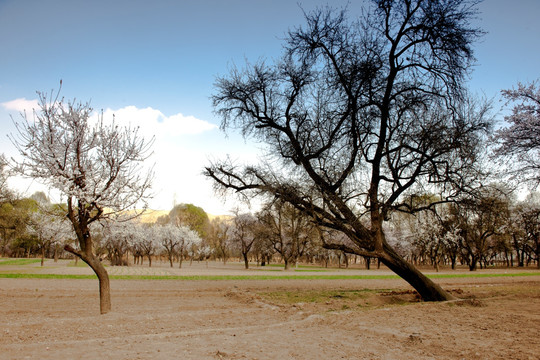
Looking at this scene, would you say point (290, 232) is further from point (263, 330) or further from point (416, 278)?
point (263, 330)

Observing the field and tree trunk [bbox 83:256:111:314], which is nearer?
the field

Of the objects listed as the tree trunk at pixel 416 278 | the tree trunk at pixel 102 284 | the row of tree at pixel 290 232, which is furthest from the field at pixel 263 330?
the row of tree at pixel 290 232

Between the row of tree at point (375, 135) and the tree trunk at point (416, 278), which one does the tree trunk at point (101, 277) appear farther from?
the tree trunk at point (416, 278)

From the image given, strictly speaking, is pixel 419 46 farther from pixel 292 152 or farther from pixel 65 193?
pixel 65 193

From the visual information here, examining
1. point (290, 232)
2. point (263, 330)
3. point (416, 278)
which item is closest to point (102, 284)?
point (263, 330)

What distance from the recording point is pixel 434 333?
24.4ft

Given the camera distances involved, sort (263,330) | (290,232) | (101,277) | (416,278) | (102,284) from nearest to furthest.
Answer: (263,330) → (101,277) → (102,284) → (416,278) → (290,232)

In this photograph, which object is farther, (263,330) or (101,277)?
(101,277)

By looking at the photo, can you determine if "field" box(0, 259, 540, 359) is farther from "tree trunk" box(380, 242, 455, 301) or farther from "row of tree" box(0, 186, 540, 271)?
"row of tree" box(0, 186, 540, 271)

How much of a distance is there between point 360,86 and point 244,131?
15.9ft

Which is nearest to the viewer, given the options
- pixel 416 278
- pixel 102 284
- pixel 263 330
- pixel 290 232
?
pixel 263 330

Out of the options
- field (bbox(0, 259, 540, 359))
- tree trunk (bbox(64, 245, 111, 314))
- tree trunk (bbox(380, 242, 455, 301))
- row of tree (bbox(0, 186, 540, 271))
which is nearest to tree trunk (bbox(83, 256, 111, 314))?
tree trunk (bbox(64, 245, 111, 314))

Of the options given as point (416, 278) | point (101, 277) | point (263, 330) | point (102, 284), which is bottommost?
point (263, 330)

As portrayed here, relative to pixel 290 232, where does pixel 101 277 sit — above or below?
below
